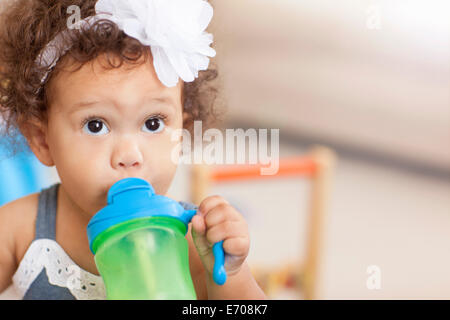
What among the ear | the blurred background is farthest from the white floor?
the ear

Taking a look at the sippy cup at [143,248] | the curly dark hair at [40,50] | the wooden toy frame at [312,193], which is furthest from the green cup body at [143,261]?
the wooden toy frame at [312,193]

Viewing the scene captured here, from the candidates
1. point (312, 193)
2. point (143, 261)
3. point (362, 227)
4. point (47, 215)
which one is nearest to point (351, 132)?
point (362, 227)

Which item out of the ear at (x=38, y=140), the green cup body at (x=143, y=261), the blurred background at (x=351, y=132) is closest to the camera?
the green cup body at (x=143, y=261)

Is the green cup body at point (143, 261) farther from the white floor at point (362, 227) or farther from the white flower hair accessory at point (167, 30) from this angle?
Result: the white floor at point (362, 227)

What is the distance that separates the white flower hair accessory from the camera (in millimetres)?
313

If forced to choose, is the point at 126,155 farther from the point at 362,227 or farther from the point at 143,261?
the point at 362,227

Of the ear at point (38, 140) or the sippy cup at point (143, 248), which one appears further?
the ear at point (38, 140)

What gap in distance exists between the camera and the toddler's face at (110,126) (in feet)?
1.06

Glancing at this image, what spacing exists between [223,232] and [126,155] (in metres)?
0.07

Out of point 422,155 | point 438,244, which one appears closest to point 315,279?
point 438,244

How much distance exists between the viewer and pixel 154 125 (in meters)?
0.34

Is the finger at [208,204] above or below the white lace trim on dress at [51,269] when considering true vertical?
above

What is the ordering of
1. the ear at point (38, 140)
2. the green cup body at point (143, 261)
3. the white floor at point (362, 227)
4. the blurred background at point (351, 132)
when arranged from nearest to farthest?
1. the green cup body at point (143, 261)
2. the ear at point (38, 140)
3. the blurred background at point (351, 132)
4. the white floor at point (362, 227)

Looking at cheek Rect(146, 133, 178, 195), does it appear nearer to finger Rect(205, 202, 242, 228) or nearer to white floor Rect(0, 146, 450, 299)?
finger Rect(205, 202, 242, 228)
